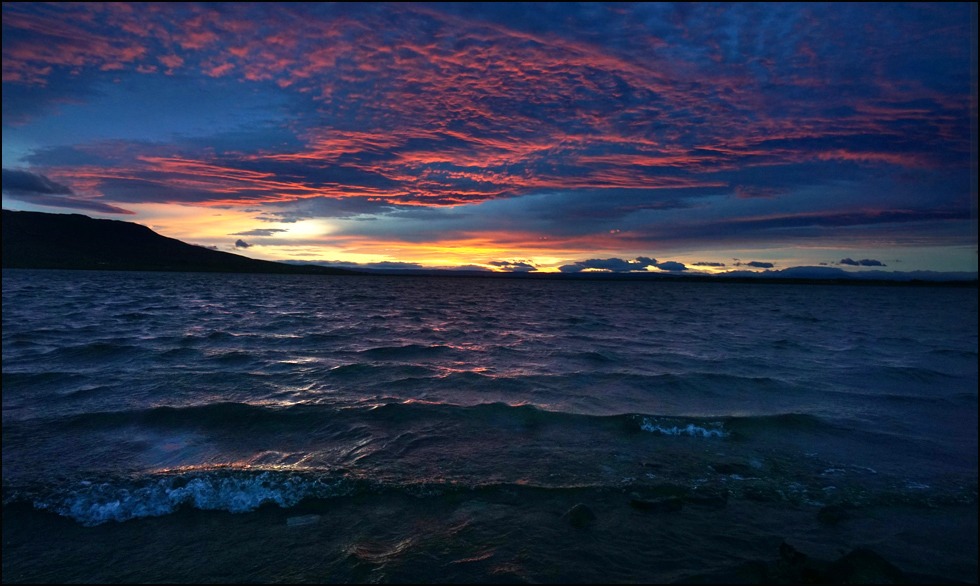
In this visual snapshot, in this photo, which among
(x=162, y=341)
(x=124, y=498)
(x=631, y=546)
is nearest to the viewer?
(x=631, y=546)

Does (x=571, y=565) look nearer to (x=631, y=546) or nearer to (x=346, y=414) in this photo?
(x=631, y=546)

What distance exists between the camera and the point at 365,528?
19.6ft

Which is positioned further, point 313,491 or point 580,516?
point 313,491

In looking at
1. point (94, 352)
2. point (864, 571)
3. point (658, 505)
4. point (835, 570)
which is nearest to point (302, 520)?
point (658, 505)

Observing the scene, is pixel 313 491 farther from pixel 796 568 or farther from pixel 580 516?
pixel 796 568

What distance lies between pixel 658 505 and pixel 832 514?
8.35 ft

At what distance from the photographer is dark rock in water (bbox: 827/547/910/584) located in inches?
194

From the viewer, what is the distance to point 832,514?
6.45m

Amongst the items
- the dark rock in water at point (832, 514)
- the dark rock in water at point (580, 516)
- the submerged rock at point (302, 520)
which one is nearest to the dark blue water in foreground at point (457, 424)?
the dark rock in water at point (832, 514)

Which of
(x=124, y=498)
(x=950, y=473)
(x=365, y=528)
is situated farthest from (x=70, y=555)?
(x=950, y=473)

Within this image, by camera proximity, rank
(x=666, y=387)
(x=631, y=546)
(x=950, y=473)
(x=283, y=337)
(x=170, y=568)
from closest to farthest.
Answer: (x=170, y=568)
(x=631, y=546)
(x=950, y=473)
(x=666, y=387)
(x=283, y=337)

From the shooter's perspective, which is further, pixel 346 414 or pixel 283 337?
pixel 283 337

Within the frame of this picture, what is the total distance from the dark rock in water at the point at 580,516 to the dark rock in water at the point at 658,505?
0.82 meters

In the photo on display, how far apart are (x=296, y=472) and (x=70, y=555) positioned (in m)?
2.89
